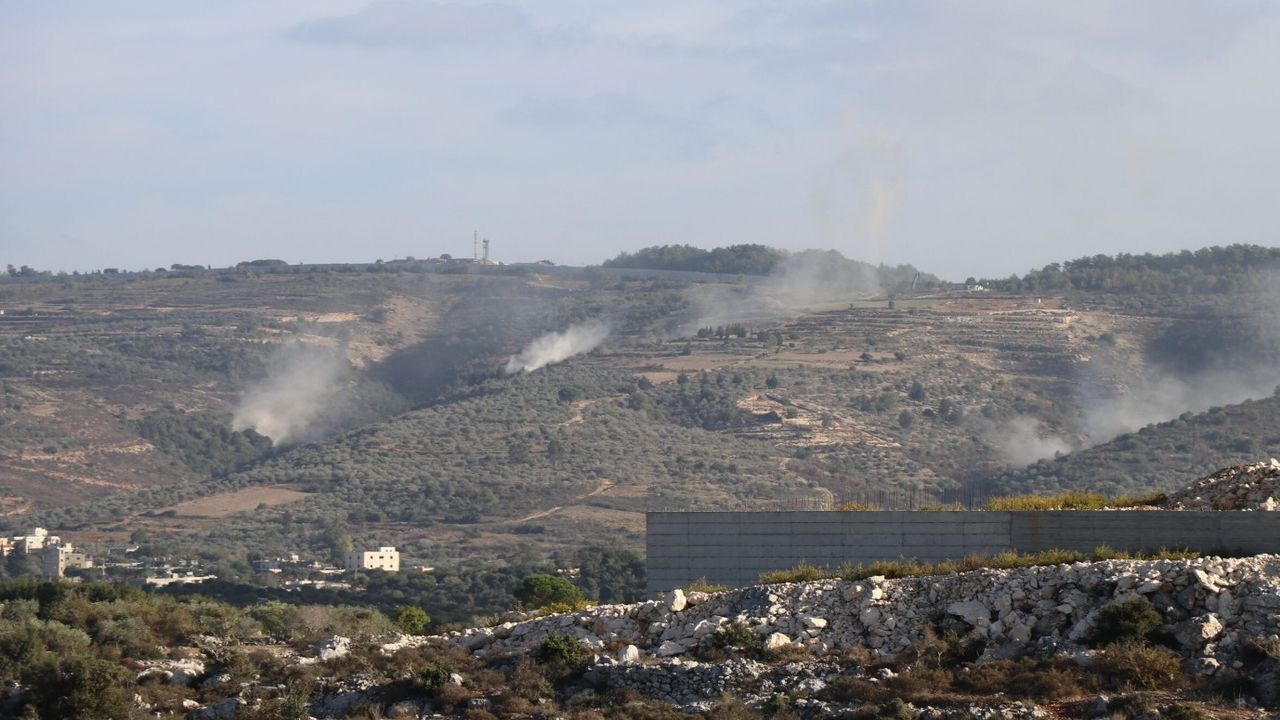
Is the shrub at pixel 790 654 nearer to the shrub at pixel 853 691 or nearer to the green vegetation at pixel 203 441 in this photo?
the shrub at pixel 853 691

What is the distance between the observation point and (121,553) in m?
109

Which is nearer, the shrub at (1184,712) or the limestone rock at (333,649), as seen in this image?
the shrub at (1184,712)

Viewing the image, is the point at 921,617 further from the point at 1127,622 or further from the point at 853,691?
the point at 1127,622

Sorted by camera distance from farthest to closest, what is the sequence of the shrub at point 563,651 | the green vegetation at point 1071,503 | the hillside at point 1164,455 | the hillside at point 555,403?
1. the hillside at point 555,403
2. the hillside at point 1164,455
3. the green vegetation at point 1071,503
4. the shrub at point 563,651

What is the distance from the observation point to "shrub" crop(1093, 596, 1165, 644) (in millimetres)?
26922

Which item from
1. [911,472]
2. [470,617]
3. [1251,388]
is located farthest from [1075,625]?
[1251,388]

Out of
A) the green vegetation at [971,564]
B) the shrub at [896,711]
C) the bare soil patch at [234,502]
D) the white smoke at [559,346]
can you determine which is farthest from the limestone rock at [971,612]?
the white smoke at [559,346]

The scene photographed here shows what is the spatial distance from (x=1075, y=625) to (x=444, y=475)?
106 meters

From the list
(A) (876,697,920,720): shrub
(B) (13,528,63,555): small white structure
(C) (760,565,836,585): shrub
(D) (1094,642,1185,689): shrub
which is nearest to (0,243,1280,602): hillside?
(B) (13,528,63,555): small white structure

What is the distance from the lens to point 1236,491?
3438 cm

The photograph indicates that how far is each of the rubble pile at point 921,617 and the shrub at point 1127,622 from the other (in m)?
0.19

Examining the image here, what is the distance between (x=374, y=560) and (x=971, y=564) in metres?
74.0

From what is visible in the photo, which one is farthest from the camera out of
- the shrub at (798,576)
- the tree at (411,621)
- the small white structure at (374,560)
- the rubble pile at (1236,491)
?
the small white structure at (374,560)

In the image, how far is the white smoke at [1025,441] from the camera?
125m
